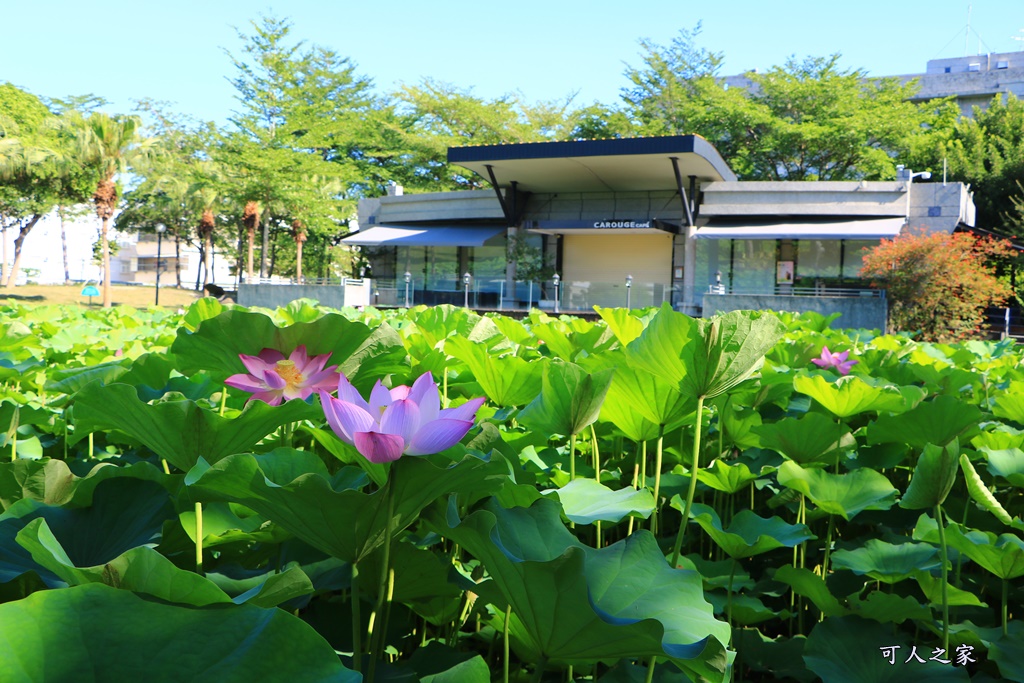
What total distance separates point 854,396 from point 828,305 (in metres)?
14.2

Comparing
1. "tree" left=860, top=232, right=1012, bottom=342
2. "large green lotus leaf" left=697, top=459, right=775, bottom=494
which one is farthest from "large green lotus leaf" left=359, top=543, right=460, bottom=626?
"tree" left=860, top=232, right=1012, bottom=342

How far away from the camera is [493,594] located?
599mm

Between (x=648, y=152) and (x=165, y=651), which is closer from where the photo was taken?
(x=165, y=651)

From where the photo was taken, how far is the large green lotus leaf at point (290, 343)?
974 millimetres

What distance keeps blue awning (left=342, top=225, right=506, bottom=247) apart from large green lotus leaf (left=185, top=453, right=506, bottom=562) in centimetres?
1982

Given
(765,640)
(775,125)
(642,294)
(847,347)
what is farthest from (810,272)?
(765,640)

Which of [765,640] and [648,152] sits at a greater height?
[648,152]

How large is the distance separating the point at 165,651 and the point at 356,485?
35cm

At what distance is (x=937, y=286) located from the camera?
12914 mm

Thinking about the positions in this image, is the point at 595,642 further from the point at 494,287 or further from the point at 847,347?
the point at 494,287

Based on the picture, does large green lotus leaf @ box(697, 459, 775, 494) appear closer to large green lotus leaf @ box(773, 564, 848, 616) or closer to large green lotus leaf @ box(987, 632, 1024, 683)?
large green lotus leaf @ box(773, 564, 848, 616)

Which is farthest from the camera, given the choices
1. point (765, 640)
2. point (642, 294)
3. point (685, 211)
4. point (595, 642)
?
point (685, 211)

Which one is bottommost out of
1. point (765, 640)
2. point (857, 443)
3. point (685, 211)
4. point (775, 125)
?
point (765, 640)

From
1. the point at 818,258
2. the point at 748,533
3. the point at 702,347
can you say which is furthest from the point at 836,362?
the point at 818,258
